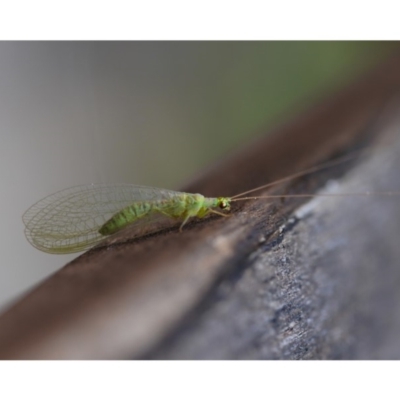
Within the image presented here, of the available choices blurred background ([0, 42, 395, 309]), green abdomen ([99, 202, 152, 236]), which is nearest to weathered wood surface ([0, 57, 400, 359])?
green abdomen ([99, 202, 152, 236])

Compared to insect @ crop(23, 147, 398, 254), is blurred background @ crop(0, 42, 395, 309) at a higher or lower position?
higher

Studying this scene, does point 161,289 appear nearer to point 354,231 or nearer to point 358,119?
point 354,231

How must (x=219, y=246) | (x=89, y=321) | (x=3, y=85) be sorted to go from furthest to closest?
(x=3, y=85) → (x=219, y=246) → (x=89, y=321)

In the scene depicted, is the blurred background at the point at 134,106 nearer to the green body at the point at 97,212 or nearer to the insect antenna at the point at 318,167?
the green body at the point at 97,212

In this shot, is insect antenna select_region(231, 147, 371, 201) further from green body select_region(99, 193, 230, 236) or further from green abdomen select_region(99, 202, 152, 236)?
green abdomen select_region(99, 202, 152, 236)

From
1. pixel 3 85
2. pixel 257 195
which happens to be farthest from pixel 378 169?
pixel 3 85

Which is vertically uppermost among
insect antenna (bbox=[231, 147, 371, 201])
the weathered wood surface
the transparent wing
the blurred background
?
the blurred background

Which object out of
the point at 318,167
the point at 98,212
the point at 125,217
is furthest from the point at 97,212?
the point at 318,167
